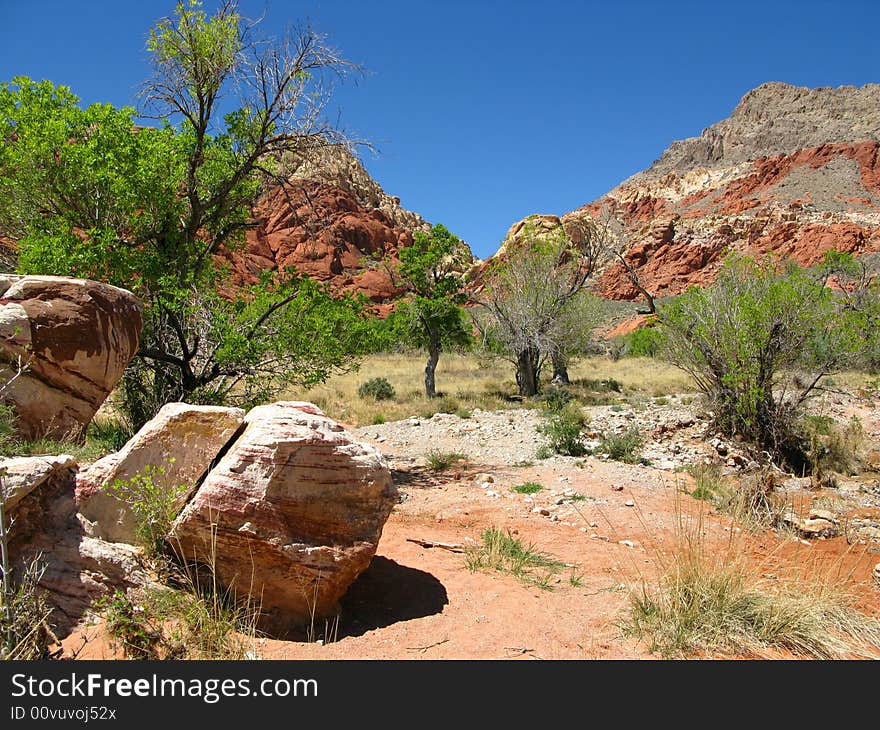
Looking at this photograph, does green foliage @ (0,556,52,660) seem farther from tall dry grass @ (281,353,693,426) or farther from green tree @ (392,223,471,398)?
green tree @ (392,223,471,398)

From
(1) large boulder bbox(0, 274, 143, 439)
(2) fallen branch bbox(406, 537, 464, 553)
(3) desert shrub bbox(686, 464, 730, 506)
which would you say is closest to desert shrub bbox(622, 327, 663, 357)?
(3) desert shrub bbox(686, 464, 730, 506)

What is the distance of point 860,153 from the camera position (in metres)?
81.1

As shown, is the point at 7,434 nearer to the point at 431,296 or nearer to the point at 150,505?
the point at 150,505

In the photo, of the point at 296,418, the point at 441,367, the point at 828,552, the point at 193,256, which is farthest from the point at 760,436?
the point at 441,367

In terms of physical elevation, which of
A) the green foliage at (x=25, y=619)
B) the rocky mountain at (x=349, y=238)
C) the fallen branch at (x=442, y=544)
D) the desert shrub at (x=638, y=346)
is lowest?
the fallen branch at (x=442, y=544)

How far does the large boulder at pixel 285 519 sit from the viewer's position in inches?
144

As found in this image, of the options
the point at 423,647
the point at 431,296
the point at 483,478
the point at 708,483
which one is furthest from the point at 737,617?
the point at 431,296

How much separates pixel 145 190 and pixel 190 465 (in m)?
5.75

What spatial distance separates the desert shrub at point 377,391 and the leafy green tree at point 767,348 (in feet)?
32.8

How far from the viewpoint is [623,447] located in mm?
9961

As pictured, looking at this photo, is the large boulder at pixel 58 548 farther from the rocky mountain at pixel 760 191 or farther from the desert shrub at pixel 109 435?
the rocky mountain at pixel 760 191

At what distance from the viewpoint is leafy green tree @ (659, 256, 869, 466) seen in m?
9.54

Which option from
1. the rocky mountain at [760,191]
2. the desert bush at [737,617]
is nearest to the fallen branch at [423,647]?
the desert bush at [737,617]

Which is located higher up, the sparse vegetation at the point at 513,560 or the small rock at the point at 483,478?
the sparse vegetation at the point at 513,560
